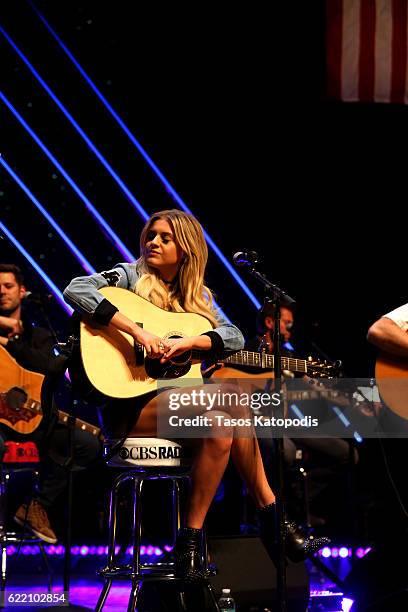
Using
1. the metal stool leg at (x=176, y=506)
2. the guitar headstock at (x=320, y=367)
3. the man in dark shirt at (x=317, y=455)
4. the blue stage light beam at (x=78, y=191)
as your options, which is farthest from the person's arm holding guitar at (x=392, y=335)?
the blue stage light beam at (x=78, y=191)

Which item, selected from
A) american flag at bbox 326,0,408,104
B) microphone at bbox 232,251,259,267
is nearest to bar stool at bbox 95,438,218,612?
microphone at bbox 232,251,259,267

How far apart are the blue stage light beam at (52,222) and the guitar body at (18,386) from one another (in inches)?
61.5

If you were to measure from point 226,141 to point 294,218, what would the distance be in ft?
2.82

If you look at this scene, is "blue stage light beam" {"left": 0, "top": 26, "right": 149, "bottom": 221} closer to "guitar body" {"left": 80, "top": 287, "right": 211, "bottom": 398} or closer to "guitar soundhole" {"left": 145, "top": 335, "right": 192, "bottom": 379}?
"guitar body" {"left": 80, "top": 287, "right": 211, "bottom": 398}

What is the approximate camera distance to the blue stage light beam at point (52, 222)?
20.6 feet

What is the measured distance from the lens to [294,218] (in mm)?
6883

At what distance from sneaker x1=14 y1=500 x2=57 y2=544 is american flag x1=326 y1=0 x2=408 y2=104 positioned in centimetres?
386

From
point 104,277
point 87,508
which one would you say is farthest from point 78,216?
point 104,277

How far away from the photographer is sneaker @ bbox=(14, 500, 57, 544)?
506 centimetres

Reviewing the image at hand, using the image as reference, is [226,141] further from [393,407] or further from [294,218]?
[393,407]

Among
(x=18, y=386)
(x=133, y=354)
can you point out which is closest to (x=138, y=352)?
(x=133, y=354)

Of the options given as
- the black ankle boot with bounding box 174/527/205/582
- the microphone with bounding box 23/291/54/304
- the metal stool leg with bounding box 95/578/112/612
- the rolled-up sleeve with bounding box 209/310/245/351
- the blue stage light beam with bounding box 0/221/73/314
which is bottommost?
the metal stool leg with bounding box 95/578/112/612

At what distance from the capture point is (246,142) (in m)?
6.88

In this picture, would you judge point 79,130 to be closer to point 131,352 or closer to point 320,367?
point 320,367
